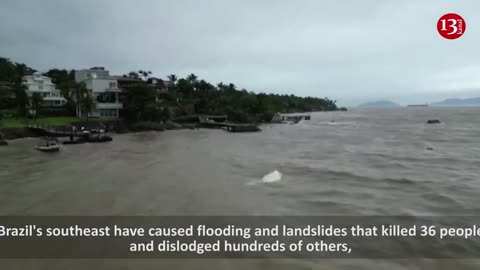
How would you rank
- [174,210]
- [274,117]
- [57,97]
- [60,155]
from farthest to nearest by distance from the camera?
[274,117]
[57,97]
[60,155]
[174,210]

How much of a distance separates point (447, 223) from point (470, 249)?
202 centimetres

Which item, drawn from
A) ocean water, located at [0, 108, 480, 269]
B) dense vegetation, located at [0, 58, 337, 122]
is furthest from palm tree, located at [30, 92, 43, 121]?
ocean water, located at [0, 108, 480, 269]

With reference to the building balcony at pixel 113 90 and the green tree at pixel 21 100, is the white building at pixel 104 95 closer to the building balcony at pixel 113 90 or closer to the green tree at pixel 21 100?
the building balcony at pixel 113 90

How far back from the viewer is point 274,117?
86.8 m

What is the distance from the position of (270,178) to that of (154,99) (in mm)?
42765

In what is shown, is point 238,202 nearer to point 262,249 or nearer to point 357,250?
point 262,249

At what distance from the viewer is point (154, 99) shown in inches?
2156

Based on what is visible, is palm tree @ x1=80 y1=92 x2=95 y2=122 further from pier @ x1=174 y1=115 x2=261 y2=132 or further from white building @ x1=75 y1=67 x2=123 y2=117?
pier @ x1=174 y1=115 x2=261 y2=132

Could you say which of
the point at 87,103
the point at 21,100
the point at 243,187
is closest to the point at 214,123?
the point at 87,103

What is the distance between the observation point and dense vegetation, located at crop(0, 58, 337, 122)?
49250mm

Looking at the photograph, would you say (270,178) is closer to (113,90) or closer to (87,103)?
(87,103)

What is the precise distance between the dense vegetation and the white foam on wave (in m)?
39.6

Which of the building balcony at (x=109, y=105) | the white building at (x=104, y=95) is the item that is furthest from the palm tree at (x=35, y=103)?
the building balcony at (x=109, y=105)

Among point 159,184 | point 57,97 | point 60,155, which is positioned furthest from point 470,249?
point 57,97
